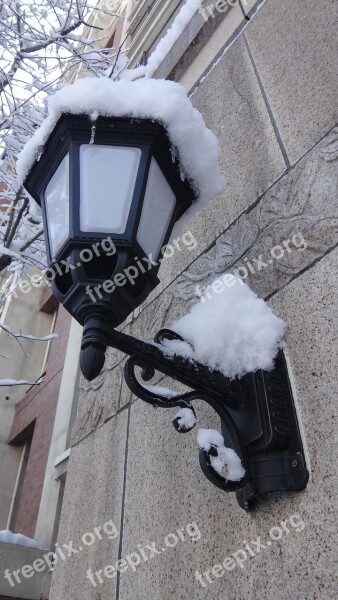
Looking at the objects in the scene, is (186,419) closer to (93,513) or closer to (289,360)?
(289,360)

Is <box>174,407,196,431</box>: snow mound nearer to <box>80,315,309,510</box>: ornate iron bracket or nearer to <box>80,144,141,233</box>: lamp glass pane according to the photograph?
<box>80,315,309,510</box>: ornate iron bracket

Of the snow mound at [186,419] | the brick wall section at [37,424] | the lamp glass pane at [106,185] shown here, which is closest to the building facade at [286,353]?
the snow mound at [186,419]

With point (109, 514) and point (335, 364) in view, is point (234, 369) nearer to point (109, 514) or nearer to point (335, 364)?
point (335, 364)

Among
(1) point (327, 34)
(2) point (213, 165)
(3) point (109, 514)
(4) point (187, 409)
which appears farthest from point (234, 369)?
(1) point (327, 34)

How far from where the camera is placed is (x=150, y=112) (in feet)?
5.07

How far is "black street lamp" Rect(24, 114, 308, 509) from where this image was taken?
133 cm

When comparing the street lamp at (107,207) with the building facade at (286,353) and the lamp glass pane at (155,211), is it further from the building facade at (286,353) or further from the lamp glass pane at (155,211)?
the building facade at (286,353)

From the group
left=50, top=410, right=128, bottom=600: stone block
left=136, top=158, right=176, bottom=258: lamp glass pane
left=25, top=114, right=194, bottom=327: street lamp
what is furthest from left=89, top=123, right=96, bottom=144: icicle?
left=50, top=410, right=128, bottom=600: stone block

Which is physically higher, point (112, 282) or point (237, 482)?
point (112, 282)

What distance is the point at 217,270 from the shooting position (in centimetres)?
214

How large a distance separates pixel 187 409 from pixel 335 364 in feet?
1.44

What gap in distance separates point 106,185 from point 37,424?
8.97 meters

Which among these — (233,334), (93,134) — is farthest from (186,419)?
(93,134)

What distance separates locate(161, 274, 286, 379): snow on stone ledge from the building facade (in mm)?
67
